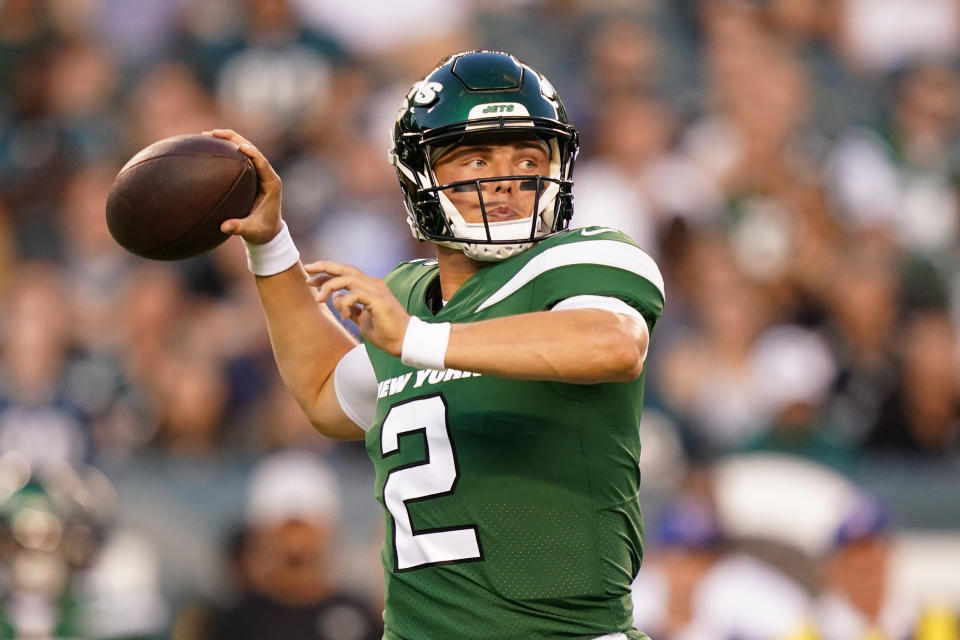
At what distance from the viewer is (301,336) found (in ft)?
11.5

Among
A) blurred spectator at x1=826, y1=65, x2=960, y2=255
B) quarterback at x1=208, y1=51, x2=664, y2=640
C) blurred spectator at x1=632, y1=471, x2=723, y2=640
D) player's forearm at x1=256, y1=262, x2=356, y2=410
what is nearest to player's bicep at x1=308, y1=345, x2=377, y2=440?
player's forearm at x1=256, y1=262, x2=356, y2=410

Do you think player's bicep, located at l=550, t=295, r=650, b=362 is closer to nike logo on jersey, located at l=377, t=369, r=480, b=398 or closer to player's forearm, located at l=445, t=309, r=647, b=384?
player's forearm, located at l=445, t=309, r=647, b=384

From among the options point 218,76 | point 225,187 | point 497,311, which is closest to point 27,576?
point 225,187

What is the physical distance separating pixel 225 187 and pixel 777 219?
537 centimetres

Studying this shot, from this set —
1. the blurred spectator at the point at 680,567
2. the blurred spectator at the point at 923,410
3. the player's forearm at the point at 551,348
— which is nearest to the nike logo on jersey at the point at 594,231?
the player's forearm at the point at 551,348

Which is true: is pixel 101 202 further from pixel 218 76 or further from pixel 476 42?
pixel 476 42

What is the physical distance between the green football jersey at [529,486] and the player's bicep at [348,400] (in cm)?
41

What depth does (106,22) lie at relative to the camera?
898 cm

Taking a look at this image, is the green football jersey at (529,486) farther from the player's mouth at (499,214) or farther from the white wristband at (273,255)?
the white wristband at (273,255)

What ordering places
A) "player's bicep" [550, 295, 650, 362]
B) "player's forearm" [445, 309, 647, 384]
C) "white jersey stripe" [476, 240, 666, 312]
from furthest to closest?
1. "white jersey stripe" [476, 240, 666, 312]
2. "player's bicep" [550, 295, 650, 362]
3. "player's forearm" [445, 309, 647, 384]

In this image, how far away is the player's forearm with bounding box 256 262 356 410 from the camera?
3479mm

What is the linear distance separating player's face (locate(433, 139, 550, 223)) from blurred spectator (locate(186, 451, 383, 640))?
2921 millimetres

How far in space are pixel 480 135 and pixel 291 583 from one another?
317cm

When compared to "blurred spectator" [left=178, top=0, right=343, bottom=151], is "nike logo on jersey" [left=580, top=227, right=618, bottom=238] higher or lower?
lower
